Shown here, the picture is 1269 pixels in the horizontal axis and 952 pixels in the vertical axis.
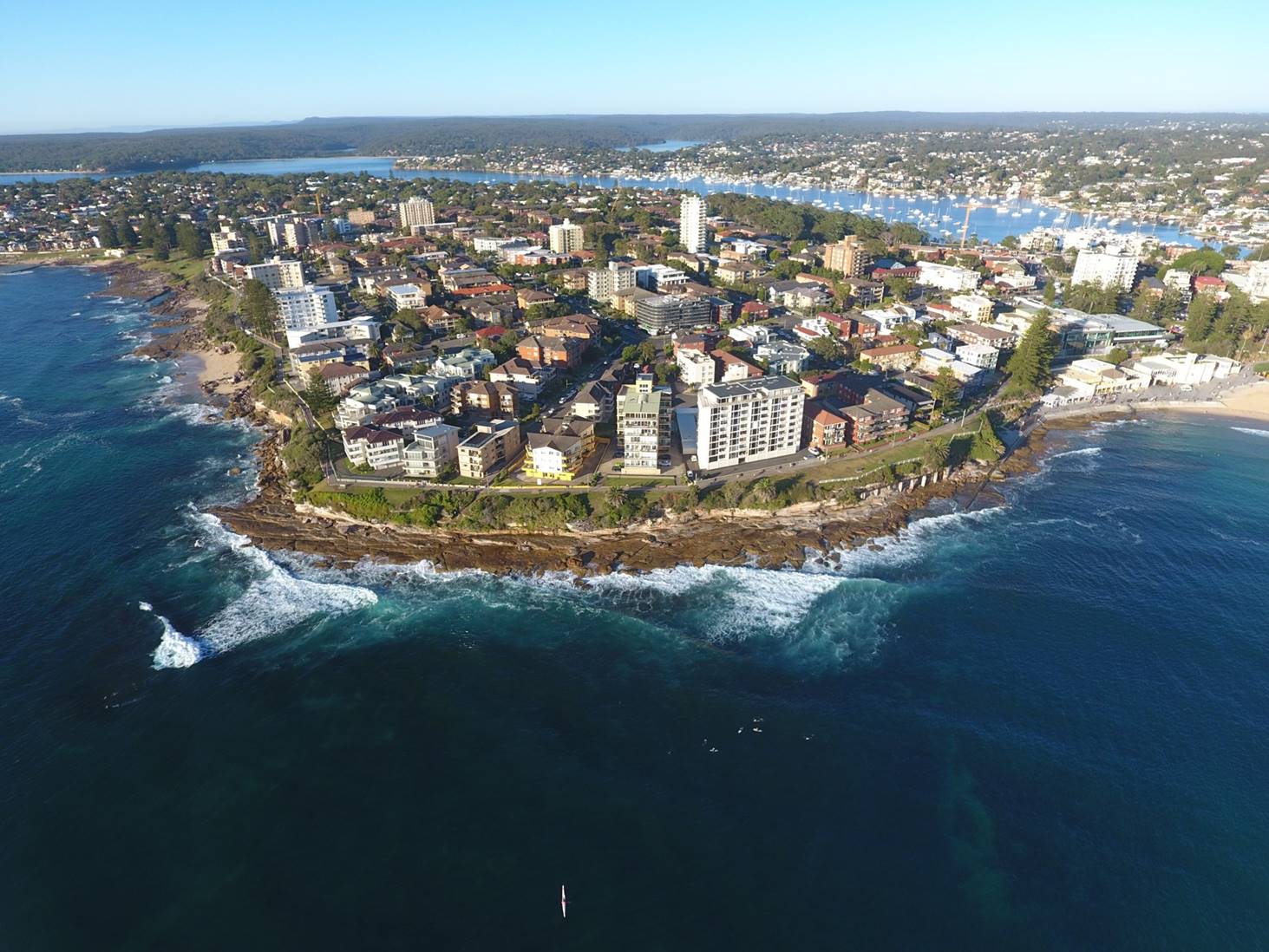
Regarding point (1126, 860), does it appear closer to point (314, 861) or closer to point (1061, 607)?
point (1061, 607)

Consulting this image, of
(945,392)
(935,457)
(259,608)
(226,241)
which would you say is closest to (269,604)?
(259,608)

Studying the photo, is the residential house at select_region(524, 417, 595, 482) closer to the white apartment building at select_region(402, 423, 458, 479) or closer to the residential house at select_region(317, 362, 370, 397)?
the white apartment building at select_region(402, 423, 458, 479)

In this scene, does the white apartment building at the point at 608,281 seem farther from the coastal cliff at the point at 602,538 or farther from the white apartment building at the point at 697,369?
the coastal cliff at the point at 602,538

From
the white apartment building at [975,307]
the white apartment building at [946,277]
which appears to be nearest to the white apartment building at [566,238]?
the white apartment building at [946,277]

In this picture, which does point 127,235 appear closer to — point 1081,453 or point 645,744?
point 645,744

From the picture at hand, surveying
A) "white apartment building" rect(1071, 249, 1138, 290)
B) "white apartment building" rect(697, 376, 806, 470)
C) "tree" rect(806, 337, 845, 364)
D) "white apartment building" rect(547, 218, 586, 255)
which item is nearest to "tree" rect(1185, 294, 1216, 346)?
"white apartment building" rect(1071, 249, 1138, 290)
